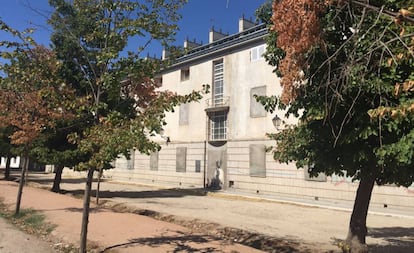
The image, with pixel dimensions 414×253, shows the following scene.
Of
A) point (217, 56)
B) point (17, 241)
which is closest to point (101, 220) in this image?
point (17, 241)

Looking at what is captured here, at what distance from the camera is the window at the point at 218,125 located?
28.9 metres

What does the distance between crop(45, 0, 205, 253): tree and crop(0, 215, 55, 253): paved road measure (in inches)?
63.8

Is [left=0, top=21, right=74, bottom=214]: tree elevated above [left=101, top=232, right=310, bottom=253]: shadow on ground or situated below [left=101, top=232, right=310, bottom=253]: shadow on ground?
above

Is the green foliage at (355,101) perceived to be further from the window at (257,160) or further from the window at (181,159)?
the window at (181,159)

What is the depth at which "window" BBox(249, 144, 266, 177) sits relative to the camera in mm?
25000

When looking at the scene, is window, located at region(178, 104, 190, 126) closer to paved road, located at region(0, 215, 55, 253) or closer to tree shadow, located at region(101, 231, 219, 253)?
paved road, located at region(0, 215, 55, 253)

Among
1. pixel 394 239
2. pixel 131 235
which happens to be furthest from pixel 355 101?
pixel 394 239

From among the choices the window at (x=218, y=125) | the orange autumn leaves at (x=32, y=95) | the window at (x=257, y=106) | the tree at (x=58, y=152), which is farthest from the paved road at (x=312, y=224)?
the window at (x=218, y=125)

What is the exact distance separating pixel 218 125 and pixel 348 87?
24.9m

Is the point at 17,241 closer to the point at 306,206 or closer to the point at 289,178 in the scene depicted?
the point at 306,206

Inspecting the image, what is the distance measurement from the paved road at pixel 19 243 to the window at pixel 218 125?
786 inches

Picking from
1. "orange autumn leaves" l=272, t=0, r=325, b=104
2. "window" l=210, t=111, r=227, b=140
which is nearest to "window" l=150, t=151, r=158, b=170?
"window" l=210, t=111, r=227, b=140

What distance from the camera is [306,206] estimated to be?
19344 millimetres

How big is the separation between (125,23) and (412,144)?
17.4ft
